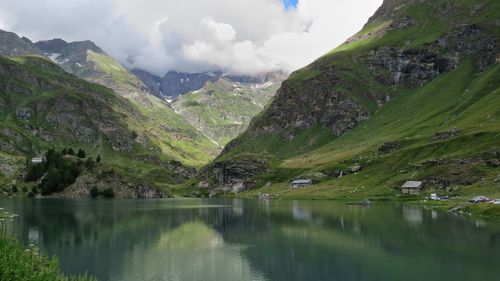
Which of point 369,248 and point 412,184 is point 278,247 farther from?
point 412,184

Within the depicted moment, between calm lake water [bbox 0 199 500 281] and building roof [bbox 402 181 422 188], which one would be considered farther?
building roof [bbox 402 181 422 188]

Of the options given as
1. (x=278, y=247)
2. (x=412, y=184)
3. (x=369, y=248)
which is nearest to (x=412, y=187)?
(x=412, y=184)

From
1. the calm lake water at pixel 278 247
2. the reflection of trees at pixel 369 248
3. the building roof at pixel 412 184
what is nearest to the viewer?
the reflection of trees at pixel 369 248

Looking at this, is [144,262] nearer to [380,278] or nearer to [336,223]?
[380,278]

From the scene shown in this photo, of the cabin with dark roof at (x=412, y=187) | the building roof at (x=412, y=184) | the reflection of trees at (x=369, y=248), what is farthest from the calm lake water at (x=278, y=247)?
the building roof at (x=412, y=184)

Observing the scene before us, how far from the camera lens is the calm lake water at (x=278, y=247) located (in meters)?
61.4

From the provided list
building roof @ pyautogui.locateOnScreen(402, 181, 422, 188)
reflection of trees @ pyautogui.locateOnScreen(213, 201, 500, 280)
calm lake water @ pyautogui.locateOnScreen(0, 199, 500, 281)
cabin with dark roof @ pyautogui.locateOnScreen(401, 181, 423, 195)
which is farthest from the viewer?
building roof @ pyautogui.locateOnScreen(402, 181, 422, 188)

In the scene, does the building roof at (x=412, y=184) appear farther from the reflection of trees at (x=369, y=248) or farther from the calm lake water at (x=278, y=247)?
the reflection of trees at (x=369, y=248)

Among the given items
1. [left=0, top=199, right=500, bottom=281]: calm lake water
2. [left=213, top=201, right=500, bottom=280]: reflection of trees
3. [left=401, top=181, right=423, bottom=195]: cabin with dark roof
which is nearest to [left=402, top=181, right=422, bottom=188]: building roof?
[left=401, top=181, right=423, bottom=195]: cabin with dark roof

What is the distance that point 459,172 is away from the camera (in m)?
186

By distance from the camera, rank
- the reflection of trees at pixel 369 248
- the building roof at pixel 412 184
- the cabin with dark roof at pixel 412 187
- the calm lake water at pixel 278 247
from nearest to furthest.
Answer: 1. the reflection of trees at pixel 369 248
2. the calm lake water at pixel 278 247
3. the cabin with dark roof at pixel 412 187
4. the building roof at pixel 412 184

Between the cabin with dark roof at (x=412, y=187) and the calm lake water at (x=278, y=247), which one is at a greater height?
the cabin with dark roof at (x=412, y=187)

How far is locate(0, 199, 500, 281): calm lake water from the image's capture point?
61406 millimetres

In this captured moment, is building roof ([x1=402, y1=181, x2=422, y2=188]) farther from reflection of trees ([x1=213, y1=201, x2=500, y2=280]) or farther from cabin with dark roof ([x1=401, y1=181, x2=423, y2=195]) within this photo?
reflection of trees ([x1=213, y1=201, x2=500, y2=280])
